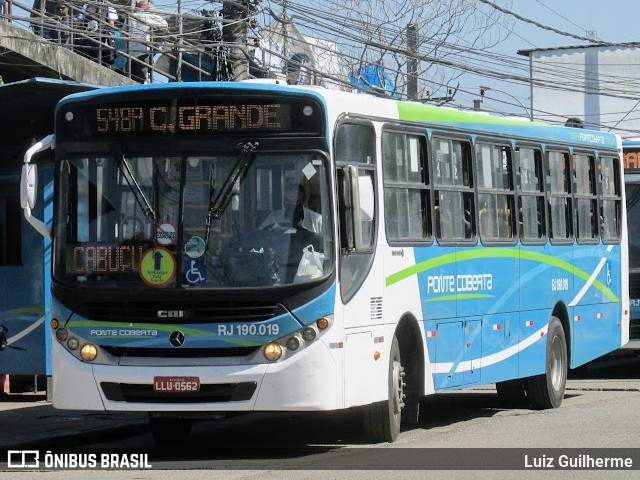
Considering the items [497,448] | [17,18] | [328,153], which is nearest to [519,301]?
[497,448]

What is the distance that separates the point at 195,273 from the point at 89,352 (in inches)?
Result: 41.7

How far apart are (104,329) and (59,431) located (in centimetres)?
234

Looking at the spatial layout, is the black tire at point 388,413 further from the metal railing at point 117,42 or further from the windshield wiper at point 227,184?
the metal railing at point 117,42

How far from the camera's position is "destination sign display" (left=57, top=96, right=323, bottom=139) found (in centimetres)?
1166

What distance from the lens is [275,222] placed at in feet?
37.5

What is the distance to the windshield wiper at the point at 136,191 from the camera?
11.6m

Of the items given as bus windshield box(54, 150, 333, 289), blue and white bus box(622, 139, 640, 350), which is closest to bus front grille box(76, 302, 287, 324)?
bus windshield box(54, 150, 333, 289)

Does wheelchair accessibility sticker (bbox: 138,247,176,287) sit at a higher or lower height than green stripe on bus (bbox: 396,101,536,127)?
lower

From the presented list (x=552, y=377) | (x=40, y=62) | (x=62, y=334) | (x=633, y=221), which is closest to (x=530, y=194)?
(x=552, y=377)

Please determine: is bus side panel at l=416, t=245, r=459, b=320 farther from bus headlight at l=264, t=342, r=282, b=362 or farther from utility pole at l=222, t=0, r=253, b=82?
utility pole at l=222, t=0, r=253, b=82

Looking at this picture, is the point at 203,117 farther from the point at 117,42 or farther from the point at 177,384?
the point at 117,42

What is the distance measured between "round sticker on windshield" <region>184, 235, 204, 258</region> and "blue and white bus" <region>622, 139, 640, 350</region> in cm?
1144

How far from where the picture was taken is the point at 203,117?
38.4ft

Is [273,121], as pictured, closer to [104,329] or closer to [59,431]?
[104,329]
